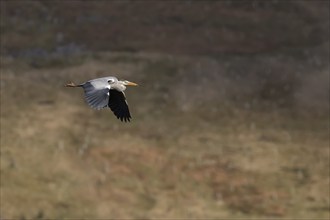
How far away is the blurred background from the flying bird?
13.6 m

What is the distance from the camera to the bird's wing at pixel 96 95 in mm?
9592

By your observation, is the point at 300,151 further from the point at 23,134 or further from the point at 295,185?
the point at 23,134

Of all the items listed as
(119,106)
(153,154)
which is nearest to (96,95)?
(119,106)

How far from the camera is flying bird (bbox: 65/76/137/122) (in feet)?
31.8

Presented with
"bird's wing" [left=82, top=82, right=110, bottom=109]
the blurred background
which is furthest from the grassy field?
"bird's wing" [left=82, top=82, right=110, bottom=109]

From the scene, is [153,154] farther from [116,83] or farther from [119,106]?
[116,83]

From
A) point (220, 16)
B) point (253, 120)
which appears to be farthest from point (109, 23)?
point (253, 120)

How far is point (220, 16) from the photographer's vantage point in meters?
Result: 47.0

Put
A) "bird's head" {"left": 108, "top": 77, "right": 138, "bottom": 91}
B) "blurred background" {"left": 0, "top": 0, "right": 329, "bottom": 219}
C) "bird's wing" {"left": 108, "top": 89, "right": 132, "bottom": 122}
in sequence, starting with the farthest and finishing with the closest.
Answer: "blurred background" {"left": 0, "top": 0, "right": 329, "bottom": 219}, "bird's wing" {"left": 108, "top": 89, "right": 132, "bottom": 122}, "bird's head" {"left": 108, "top": 77, "right": 138, "bottom": 91}

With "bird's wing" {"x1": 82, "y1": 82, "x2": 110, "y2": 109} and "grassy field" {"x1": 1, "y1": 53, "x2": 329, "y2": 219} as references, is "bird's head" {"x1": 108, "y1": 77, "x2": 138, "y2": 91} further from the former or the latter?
"grassy field" {"x1": 1, "y1": 53, "x2": 329, "y2": 219}

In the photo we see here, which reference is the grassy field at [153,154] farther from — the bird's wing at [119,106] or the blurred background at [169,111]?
the bird's wing at [119,106]

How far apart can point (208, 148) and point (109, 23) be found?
18416 mm

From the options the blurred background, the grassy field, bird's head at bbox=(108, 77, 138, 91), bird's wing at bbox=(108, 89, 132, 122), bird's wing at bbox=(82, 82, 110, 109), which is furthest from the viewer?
the blurred background

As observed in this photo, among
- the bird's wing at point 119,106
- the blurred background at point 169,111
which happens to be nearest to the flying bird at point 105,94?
the bird's wing at point 119,106
